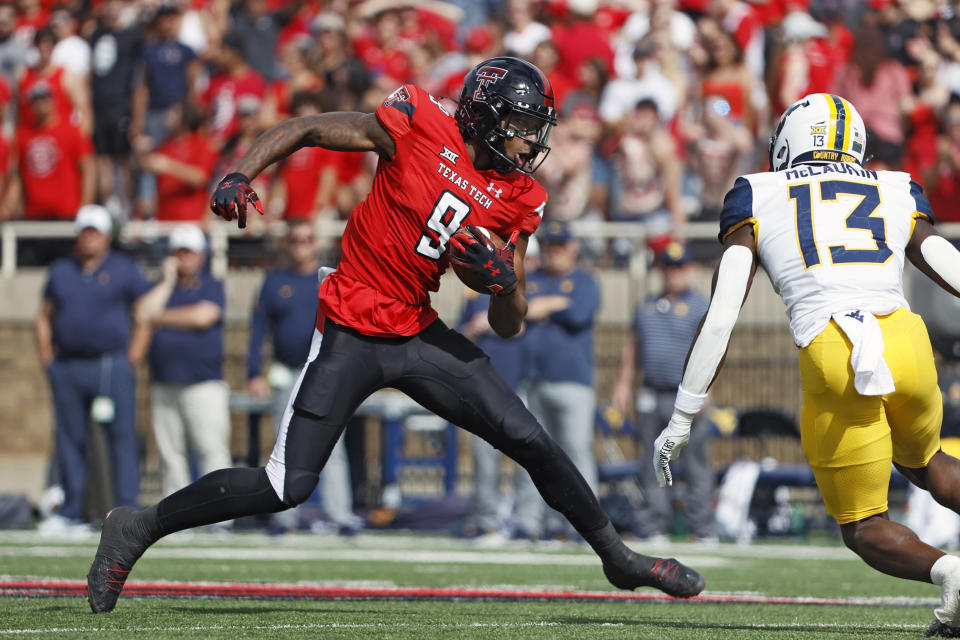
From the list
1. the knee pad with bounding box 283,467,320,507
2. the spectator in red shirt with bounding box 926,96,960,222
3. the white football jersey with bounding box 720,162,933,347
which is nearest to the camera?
the white football jersey with bounding box 720,162,933,347

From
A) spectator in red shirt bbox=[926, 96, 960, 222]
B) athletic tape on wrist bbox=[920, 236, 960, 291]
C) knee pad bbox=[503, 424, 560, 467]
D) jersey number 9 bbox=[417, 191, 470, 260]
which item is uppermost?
spectator in red shirt bbox=[926, 96, 960, 222]

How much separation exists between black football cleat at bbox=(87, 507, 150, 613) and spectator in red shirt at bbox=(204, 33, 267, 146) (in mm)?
8898

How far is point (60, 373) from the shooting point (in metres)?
11.4

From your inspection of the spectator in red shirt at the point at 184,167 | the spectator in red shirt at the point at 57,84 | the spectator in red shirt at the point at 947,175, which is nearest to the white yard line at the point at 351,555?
the spectator in red shirt at the point at 184,167

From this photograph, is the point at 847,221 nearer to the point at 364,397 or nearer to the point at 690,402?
the point at 690,402

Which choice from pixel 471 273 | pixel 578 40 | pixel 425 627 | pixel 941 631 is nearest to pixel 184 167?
pixel 578 40

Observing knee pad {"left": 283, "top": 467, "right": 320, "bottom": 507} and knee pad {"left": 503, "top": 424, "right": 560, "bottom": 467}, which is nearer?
knee pad {"left": 283, "top": 467, "right": 320, "bottom": 507}

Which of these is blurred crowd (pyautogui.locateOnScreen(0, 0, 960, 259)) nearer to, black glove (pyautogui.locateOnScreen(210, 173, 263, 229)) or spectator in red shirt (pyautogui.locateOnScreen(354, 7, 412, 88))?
spectator in red shirt (pyautogui.locateOnScreen(354, 7, 412, 88))

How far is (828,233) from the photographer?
5.38m

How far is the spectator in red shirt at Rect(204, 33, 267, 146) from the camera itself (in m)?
14.6

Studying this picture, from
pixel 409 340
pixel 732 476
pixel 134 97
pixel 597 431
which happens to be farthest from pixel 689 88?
pixel 409 340

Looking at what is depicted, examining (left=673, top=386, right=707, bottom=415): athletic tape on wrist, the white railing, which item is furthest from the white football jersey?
the white railing

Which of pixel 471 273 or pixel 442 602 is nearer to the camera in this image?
pixel 471 273

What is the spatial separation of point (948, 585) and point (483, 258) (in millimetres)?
1899
